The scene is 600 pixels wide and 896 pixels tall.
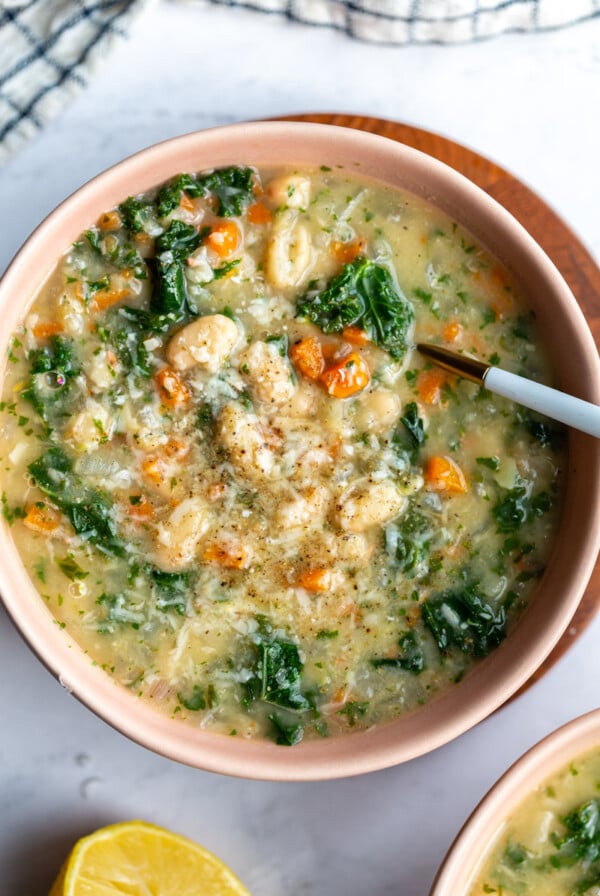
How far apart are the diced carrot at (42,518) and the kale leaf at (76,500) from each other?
37mm

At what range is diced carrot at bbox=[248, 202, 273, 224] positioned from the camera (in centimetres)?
349

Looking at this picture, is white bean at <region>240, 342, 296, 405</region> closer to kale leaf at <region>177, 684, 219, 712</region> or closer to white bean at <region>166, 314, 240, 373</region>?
white bean at <region>166, 314, 240, 373</region>

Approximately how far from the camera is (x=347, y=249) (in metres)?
3.49

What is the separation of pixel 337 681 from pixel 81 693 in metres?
0.83

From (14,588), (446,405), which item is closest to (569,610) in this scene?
(446,405)

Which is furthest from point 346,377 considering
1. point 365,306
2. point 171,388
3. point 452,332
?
point 171,388

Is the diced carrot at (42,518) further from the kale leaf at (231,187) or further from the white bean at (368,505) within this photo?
the kale leaf at (231,187)

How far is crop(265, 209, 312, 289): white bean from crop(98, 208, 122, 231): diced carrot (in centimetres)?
51

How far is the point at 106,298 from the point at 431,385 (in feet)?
3.63

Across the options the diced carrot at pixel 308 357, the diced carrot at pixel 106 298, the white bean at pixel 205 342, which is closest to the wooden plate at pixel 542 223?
the diced carrot at pixel 308 357

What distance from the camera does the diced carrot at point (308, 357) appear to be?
3.45 m

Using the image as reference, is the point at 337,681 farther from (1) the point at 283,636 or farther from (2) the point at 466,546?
(2) the point at 466,546

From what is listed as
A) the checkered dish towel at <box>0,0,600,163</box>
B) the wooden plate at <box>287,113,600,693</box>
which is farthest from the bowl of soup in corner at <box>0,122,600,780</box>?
the checkered dish towel at <box>0,0,600,163</box>

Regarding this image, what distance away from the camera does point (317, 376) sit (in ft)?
11.4
